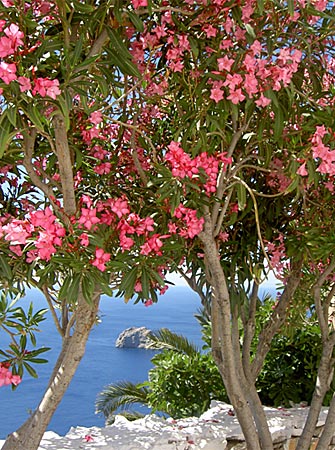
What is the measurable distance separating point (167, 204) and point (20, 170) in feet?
2.32

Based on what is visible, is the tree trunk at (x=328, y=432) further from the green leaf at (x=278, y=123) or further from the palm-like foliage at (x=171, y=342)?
the palm-like foliage at (x=171, y=342)

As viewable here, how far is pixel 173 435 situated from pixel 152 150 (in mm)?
1564

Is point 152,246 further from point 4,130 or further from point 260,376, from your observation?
point 260,376

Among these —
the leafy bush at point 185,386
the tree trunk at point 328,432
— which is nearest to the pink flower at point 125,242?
the tree trunk at point 328,432

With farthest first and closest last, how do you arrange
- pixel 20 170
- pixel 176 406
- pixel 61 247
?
pixel 176 406
pixel 20 170
pixel 61 247

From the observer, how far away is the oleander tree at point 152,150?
5.64ft

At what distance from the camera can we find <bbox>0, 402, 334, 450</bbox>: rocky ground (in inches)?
114

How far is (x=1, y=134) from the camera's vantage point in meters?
1.52

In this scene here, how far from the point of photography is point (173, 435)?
302 centimetres

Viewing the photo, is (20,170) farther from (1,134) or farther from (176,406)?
(176,406)

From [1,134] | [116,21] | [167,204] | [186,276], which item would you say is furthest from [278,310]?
[1,134]

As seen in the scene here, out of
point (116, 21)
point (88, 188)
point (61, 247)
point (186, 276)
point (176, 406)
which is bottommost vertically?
point (176, 406)

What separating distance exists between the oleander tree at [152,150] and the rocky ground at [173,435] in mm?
423

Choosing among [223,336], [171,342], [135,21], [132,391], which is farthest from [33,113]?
[132,391]
